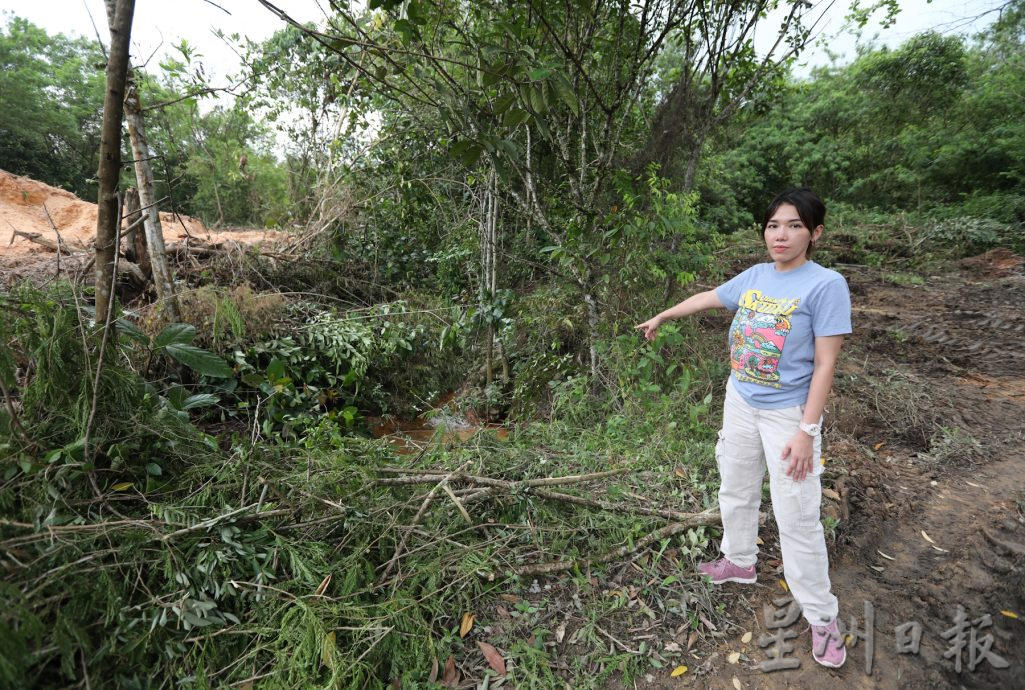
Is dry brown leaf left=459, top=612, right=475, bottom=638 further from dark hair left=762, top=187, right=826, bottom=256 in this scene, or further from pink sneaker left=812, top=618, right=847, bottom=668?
dark hair left=762, top=187, right=826, bottom=256

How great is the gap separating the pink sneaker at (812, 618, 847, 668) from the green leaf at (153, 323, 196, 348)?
2.89 metres

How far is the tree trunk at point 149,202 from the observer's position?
2.78 m

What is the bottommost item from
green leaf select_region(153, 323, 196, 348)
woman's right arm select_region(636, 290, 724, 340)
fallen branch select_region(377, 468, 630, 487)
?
fallen branch select_region(377, 468, 630, 487)

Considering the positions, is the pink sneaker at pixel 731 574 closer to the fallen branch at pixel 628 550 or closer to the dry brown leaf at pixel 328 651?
the fallen branch at pixel 628 550

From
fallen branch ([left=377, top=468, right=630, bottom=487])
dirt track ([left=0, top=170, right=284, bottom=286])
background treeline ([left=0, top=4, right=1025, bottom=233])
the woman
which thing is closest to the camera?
the woman

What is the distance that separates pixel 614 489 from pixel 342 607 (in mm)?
1496

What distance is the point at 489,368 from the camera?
16.7 ft

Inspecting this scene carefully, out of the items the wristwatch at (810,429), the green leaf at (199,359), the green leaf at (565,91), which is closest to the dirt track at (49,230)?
the green leaf at (199,359)

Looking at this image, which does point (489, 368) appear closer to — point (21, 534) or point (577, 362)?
point (577, 362)

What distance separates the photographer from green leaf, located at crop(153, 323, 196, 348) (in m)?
2.13

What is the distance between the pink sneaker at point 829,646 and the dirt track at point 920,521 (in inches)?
1.7

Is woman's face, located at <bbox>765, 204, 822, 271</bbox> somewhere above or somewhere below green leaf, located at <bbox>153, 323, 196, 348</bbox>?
above

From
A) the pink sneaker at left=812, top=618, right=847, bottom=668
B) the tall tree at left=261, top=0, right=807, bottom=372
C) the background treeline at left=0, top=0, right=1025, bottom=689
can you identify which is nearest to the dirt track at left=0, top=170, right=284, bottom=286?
the background treeline at left=0, top=0, right=1025, bottom=689

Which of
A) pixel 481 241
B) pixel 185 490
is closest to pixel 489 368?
pixel 481 241
